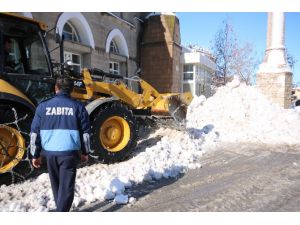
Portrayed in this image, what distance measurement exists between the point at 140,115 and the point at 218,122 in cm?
399

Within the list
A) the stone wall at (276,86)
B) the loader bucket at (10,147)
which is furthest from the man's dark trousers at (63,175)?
the stone wall at (276,86)

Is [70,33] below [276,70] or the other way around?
the other way around

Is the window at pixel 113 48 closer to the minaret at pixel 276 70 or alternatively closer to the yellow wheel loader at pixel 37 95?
the minaret at pixel 276 70

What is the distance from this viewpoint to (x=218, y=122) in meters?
9.98

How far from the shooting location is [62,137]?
3152 mm

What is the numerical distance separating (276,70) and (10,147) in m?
11.0

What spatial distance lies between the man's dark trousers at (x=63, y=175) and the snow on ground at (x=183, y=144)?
25.2 inches

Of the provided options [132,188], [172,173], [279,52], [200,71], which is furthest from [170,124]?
[200,71]

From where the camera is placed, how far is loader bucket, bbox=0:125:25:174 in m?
4.30

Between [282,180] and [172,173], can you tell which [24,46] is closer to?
[172,173]

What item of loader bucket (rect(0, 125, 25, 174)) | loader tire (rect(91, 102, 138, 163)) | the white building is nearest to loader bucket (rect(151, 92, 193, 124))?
loader tire (rect(91, 102, 138, 163))

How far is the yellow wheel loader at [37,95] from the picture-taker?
442cm

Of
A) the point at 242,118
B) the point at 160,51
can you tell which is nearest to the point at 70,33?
the point at 160,51

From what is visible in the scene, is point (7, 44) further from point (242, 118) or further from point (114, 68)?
point (114, 68)
